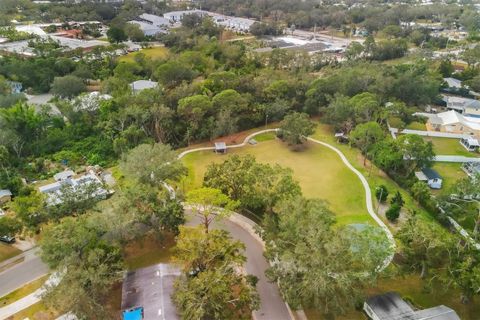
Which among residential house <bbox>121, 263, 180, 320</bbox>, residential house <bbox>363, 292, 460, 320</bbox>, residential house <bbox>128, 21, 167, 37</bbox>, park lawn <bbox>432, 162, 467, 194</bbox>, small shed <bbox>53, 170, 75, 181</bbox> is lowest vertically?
park lawn <bbox>432, 162, 467, 194</bbox>

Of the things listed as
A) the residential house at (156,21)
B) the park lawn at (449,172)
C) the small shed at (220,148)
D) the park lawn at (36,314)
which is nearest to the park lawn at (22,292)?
the park lawn at (36,314)

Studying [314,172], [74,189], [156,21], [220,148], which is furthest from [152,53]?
[74,189]

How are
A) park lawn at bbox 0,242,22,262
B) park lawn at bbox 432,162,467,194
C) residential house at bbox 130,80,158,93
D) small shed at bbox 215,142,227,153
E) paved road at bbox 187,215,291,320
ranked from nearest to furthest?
paved road at bbox 187,215,291,320
park lawn at bbox 0,242,22,262
park lawn at bbox 432,162,467,194
small shed at bbox 215,142,227,153
residential house at bbox 130,80,158,93

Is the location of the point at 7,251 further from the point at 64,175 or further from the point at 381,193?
the point at 381,193

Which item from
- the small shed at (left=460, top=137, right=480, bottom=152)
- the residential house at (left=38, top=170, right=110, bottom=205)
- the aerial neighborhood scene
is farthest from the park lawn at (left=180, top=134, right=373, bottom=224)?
the small shed at (left=460, top=137, right=480, bottom=152)

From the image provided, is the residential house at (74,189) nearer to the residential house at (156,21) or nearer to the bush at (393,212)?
the bush at (393,212)

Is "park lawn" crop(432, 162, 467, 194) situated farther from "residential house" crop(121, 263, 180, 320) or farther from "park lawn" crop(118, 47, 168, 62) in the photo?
"park lawn" crop(118, 47, 168, 62)

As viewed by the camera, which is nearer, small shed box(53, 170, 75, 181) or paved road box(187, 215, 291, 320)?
paved road box(187, 215, 291, 320)
